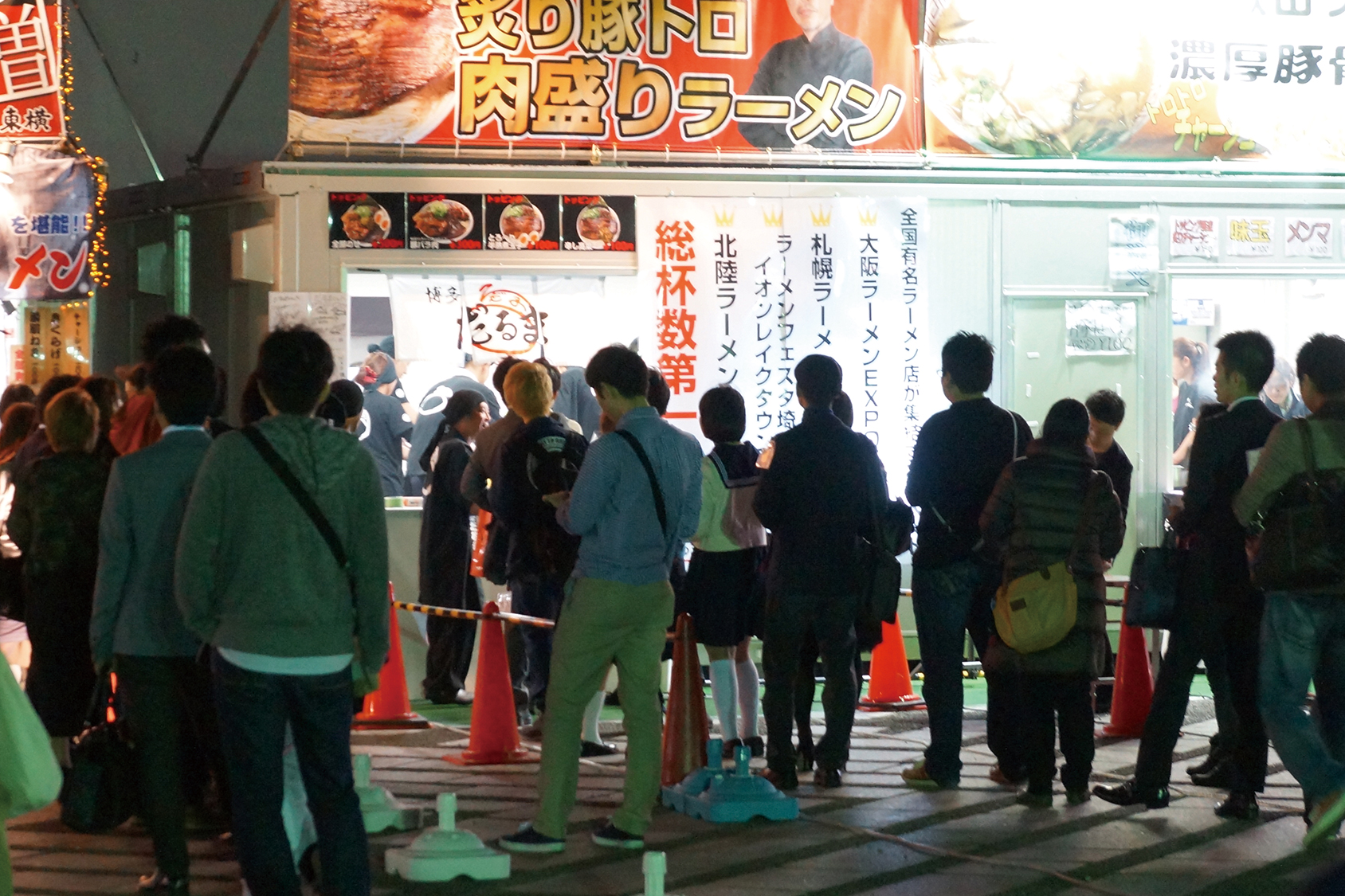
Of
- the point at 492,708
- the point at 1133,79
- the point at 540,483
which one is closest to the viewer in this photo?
the point at 540,483

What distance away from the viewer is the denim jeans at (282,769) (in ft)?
15.6

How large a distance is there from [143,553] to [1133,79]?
8254 millimetres

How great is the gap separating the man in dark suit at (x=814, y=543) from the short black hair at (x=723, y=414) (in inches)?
18.6

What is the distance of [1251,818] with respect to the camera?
7188mm

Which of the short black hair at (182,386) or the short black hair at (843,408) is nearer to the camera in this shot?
the short black hair at (182,386)

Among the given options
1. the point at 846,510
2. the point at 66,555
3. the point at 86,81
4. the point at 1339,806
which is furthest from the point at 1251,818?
the point at 86,81

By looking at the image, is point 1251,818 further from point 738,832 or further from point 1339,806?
point 1339,806

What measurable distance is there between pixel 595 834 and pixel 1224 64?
25.4ft

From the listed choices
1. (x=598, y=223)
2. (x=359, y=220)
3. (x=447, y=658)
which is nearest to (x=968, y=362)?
(x=598, y=223)

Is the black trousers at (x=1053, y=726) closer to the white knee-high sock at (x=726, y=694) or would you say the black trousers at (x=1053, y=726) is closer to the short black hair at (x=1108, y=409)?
the white knee-high sock at (x=726, y=694)

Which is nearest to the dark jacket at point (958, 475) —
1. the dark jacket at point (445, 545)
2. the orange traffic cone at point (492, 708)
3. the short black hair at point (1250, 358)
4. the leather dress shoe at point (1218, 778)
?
the short black hair at point (1250, 358)

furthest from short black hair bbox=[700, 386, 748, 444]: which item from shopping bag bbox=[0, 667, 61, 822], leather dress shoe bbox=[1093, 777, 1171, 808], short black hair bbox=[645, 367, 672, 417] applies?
shopping bag bbox=[0, 667, 61, 822]

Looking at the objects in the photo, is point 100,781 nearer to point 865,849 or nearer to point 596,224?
point 865,849

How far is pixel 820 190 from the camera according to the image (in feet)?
36.9
